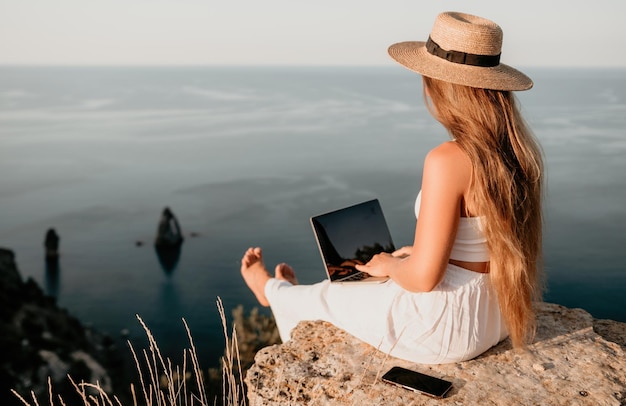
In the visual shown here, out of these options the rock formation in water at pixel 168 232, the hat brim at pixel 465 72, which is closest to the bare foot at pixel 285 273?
the hat brim at pixel 465 72

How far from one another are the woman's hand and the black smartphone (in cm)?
46

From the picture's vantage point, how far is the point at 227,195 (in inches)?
3632

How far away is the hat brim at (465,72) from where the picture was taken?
247 cm

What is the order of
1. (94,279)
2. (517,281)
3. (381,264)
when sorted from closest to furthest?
(517,281)
(381,264)
(94,279)

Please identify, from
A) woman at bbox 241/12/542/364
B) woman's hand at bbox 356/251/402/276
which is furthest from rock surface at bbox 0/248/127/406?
woman at bbox 241/12/542/364

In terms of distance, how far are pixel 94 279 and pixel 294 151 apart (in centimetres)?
5928

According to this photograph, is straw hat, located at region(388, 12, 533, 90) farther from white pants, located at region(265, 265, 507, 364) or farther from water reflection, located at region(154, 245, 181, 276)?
water reflection, located at region(154, 245, 181, 276)

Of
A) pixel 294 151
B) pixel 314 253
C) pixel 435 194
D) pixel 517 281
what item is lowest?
pixel 314 253

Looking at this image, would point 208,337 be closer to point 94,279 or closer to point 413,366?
point 94,279

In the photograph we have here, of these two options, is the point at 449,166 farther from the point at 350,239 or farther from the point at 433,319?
the point at 350,239

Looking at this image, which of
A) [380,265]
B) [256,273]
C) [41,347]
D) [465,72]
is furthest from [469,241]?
[41,347]

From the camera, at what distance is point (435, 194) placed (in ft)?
7.70

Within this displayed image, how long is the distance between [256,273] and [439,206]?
172 centimetres

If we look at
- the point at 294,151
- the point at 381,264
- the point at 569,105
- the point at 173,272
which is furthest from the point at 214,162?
the point at 381,264
